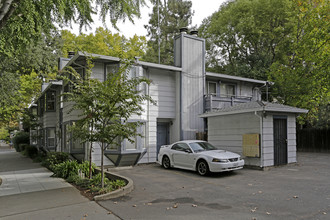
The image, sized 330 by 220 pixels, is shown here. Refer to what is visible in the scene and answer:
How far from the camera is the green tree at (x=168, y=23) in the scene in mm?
35031

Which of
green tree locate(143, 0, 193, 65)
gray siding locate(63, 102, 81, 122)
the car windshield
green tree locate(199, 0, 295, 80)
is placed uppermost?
green tree locate(143, 0, 193, 65)

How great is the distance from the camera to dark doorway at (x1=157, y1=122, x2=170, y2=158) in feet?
51.2

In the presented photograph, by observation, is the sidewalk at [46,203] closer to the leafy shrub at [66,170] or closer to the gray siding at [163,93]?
the leafy shrub at [66,170]

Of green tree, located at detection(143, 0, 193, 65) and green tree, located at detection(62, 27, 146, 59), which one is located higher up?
green tree, located at detection(143, 0, 193, 65)

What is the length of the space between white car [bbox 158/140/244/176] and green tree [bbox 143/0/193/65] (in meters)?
24.3

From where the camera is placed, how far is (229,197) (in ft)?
22.9

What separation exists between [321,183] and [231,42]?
22.2 meters

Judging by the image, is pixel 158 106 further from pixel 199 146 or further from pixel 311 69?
pixel 311 69

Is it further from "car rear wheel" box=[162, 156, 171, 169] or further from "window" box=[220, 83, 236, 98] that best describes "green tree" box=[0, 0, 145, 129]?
"window" box=[220, 83, 236, 98]

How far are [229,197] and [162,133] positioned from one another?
9.07m

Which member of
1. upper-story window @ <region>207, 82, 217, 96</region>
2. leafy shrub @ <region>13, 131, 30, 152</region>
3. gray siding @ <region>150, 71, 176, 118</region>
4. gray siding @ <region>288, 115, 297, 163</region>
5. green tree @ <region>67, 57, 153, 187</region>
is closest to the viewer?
green tree @ <region>67, 57, 153, 187</region>

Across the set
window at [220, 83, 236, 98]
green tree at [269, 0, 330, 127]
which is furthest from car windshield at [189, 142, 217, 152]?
green tree at [269, 0, 330, 127]

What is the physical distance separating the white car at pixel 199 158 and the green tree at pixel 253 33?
1465cm

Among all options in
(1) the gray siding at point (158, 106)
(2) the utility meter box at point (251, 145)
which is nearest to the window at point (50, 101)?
(1) the gray siding at point (158, 106)
